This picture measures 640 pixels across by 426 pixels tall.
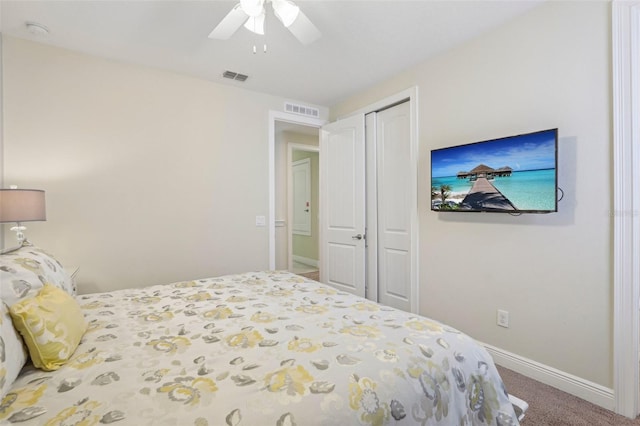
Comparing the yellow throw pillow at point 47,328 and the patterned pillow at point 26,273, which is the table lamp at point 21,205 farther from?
the yellow throw pillow at point 47,328

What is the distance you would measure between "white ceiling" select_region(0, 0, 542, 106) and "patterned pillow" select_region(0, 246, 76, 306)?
66.6 inches

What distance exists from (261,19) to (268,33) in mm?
564

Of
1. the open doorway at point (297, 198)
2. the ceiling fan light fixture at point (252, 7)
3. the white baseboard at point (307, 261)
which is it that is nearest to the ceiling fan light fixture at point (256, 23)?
the ceiling fan light fixture at point (252, 7)

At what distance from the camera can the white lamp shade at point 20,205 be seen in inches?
74.2

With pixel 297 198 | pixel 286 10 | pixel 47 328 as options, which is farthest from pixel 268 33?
pixel 297 198

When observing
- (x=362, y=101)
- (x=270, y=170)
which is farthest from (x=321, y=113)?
(x=270, y=170)

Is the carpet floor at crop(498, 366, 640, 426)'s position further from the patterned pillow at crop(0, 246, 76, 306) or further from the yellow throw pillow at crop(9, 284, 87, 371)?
the patterned pillow at crop(0, 246, 76, 306)

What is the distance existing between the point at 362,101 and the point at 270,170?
4.49ft

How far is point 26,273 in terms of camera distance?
3.96ft

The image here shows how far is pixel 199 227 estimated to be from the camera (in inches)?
124

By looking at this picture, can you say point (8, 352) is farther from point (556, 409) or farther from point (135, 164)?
point (556, 409)

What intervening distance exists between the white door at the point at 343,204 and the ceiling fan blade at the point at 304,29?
1624 mm

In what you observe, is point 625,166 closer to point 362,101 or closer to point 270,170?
point 362,101

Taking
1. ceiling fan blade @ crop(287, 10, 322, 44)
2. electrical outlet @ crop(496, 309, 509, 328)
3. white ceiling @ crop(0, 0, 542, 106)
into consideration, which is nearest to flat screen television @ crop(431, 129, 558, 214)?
electrical outlet @ crop(496, 309, 509, 328)
